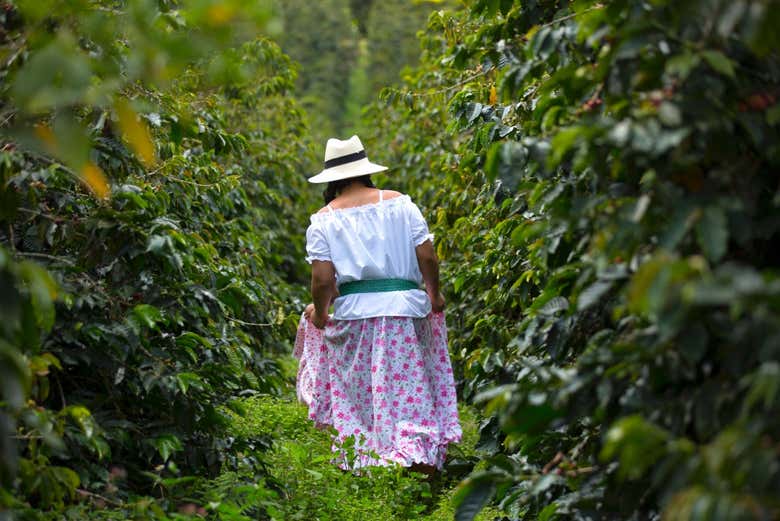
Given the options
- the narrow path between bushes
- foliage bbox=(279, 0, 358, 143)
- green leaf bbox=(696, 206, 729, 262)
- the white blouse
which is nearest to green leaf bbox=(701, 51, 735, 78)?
green leaf bbox=(696, 206, 729, 262)

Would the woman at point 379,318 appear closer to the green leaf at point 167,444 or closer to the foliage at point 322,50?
the green leaf at point 167,444

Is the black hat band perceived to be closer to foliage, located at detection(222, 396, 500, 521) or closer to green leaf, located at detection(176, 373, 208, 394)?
foliage, located at detection(222, 396, 500, 521)

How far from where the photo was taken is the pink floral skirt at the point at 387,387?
4668 millimetres

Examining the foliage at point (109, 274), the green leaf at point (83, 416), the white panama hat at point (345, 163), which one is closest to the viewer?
the foliage at point (109, 274)

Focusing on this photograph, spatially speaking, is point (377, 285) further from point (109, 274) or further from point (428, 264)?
point (109, 274)

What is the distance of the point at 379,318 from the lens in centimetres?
473

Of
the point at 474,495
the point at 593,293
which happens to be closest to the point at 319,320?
the point at 474,495

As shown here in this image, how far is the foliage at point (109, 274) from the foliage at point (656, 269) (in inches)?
30.1

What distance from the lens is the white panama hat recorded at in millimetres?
4809

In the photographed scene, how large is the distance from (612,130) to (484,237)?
2.94 m

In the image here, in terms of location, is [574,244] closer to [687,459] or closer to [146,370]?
[687,459]

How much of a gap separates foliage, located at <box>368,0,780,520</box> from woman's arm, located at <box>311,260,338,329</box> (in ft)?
5.94

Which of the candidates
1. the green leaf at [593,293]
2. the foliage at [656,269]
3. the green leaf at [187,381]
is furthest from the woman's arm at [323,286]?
the green leaf at [593,293]

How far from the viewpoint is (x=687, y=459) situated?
1844 mm
